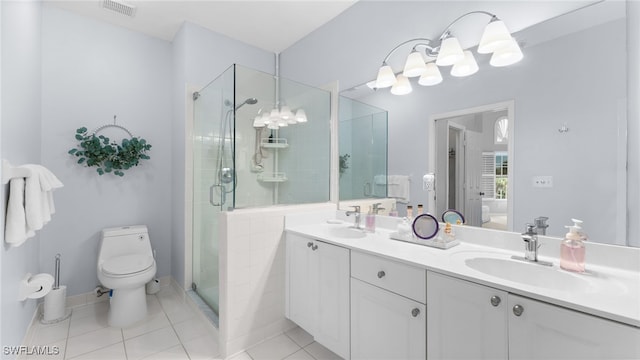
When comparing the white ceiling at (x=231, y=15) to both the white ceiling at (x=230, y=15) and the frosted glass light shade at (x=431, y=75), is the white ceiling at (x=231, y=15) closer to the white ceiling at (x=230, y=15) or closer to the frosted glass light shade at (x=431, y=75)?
the white ceiling at (x=230, y=15)

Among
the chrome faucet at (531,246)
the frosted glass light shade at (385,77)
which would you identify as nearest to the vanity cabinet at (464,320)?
the chrome faucet at (531,246)

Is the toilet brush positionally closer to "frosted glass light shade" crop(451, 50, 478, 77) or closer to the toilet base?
A: the toilet base

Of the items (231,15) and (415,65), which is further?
(231,15)

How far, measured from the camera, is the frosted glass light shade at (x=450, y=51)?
4.86ft

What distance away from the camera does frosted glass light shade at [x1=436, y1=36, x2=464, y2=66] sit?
58.3 inches

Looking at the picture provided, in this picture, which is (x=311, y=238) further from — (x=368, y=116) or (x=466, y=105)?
(x=466, y=105)

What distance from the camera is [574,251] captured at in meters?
1.08

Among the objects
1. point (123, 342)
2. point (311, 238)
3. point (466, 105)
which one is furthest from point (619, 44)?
point (123, 342)

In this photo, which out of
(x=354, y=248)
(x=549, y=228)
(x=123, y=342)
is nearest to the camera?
(x=549, y=228)

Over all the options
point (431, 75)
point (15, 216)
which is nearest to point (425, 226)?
point (431, 75)

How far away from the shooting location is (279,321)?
2.00 m

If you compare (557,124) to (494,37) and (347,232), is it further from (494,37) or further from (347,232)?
(347,232)

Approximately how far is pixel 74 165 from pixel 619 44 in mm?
3675

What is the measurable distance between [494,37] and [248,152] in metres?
1.62
